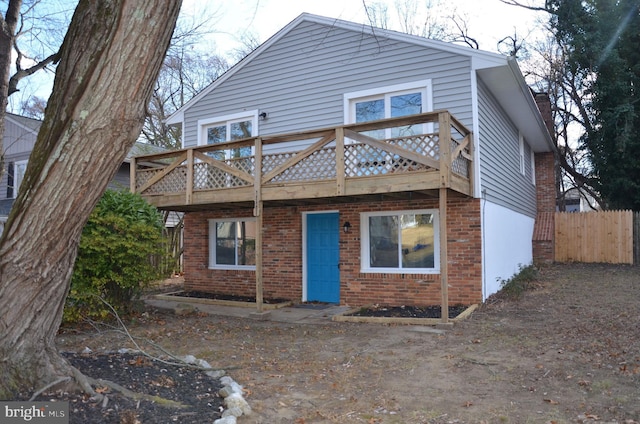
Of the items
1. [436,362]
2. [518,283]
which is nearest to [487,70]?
[518,283]

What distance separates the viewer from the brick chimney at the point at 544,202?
53.9 ft

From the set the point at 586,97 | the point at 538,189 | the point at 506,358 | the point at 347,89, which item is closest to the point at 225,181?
the point at 347,89

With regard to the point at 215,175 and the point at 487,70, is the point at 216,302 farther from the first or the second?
the point at 487,70

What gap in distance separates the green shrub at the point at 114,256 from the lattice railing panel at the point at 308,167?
2.37 meters

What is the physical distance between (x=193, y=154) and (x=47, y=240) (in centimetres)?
698

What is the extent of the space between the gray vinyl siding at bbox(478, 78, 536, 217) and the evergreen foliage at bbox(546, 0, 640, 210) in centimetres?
493

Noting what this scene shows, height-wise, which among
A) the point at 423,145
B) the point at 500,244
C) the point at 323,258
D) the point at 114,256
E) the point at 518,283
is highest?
the point at 423,145

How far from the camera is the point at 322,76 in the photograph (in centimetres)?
1106

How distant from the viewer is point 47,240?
350 centimetres

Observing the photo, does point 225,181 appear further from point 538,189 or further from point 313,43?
point 538,189

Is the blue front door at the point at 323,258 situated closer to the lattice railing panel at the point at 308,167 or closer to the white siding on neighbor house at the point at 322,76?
the lattice railing panel at the point at 308,167

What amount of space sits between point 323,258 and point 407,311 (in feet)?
8.38

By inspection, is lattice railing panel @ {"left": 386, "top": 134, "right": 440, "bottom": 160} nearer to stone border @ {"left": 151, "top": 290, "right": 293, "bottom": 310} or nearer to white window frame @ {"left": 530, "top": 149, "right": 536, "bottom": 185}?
stone border @ {"left": 151, "top": 290, "right": 293, "bottom": 310}

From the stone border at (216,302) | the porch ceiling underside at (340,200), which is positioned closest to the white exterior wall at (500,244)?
the porch ceiling underside at (340,200)
